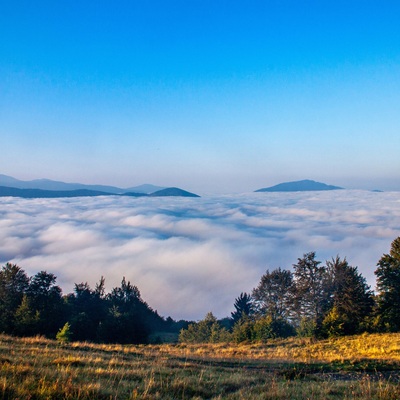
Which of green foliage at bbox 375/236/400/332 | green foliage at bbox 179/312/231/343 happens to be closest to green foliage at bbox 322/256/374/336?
green foliage at bbox 375/236/400/332

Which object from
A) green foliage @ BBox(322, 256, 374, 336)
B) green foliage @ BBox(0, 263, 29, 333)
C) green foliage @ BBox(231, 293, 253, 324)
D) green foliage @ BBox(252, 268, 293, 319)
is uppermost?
green foliage @ BBox(322, 256, 374, 336)

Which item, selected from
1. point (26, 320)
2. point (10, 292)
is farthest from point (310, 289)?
point (10, 292)

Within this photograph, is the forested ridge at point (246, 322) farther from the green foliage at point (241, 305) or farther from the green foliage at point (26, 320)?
the green foliage at point (241, 305)

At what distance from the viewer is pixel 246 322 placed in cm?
4816

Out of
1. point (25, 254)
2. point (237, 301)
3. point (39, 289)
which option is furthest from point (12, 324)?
point (25, 254)

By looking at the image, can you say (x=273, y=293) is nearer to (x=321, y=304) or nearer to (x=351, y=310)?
(x=321, y=304)

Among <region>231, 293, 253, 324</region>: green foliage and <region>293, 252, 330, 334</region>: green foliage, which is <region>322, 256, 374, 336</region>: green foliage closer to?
<region>293, 252, 330, 334</region>: green foliage

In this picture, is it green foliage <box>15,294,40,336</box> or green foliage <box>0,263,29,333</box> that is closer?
green foliage <box>15,294,40,336</box>

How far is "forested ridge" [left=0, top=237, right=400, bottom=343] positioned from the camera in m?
33.8

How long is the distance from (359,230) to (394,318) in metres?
175

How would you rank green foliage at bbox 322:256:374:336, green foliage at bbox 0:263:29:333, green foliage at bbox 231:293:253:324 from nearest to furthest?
green foliage at bbox 322:256:374:336
green foliage at bbox 0:263:29:333
green foliage at bbox 231:293:253:324

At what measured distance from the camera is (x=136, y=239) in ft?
613

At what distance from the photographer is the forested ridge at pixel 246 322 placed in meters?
33.8

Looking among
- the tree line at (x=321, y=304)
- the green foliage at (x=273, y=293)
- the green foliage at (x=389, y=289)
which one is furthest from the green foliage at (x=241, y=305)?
the green foliage at (x=389, y=289)
